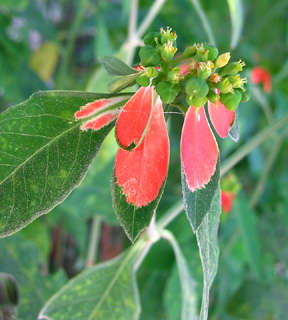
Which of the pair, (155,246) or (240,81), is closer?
(240,81)

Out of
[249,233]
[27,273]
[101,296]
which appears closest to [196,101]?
[101,296]

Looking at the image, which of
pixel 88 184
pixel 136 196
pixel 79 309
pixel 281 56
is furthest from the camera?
pixel 281 56

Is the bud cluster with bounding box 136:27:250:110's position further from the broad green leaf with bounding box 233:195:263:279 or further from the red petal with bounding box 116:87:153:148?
the broad green leaf with bounding box 233:195:263:279

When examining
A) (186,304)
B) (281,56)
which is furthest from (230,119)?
(281,56)

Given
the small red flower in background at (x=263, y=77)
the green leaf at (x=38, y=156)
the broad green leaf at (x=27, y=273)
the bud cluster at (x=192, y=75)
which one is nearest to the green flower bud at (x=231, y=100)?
the bud cluster at (x=192, y=75)

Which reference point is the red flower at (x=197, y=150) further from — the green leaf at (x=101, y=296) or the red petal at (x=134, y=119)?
the green leaf at (x=101, y=296)

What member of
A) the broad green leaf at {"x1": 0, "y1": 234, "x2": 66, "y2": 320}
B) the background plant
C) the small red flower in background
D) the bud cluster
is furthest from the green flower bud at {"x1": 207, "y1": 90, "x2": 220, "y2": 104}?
the small red flower in background

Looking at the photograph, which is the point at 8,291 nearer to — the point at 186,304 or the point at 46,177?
the point at 186,304
